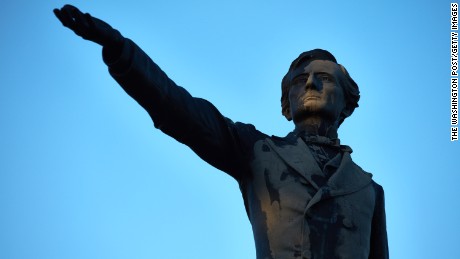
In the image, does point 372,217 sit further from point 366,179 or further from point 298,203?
point 298,203

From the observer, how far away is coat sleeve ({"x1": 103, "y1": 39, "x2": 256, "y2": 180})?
276 inches

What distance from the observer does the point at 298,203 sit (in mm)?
7664

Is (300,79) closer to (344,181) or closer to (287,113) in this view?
(287,113)

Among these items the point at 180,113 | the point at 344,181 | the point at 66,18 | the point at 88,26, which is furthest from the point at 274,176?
the point at 66,18

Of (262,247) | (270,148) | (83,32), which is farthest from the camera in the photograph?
(270,148)

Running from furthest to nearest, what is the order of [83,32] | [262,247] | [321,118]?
[321,118], [262,247], [83,32]

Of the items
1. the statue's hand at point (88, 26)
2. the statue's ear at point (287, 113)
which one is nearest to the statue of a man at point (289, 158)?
the statue's hand at point (88, 26)

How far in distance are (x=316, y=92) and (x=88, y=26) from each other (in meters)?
3.03

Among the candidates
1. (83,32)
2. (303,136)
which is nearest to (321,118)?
(303,136)

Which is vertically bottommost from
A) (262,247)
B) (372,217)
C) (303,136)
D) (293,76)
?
(262,247)

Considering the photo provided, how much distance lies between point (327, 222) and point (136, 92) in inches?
86.6

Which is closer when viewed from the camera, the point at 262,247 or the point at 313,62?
the point at 262,247

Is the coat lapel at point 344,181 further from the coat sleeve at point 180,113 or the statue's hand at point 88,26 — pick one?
the statue's hand at point 88,26

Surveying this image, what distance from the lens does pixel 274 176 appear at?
26.0ft
